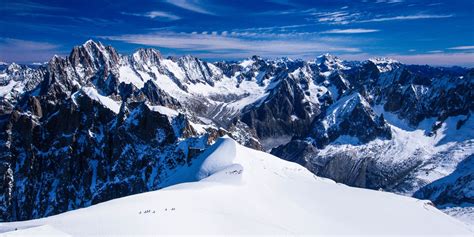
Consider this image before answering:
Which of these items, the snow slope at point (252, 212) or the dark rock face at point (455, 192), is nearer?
the snow slope at point (252, 212)

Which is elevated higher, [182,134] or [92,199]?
[182,134]

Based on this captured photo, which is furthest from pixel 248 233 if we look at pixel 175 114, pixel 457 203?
pixel 457 203

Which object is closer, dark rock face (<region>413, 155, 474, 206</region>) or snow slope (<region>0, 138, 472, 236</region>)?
snow slope (<region>0, 138, 472, 236</region>)

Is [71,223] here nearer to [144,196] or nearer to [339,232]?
[144,196]

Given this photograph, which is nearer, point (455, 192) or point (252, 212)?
point (252, 212)

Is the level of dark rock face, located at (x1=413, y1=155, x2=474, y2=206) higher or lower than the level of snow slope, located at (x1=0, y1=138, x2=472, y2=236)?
lower

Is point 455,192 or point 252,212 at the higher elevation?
point 252,212

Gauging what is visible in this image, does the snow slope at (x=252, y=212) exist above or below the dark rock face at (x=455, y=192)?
above

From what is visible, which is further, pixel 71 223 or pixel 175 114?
pixel 175 114
